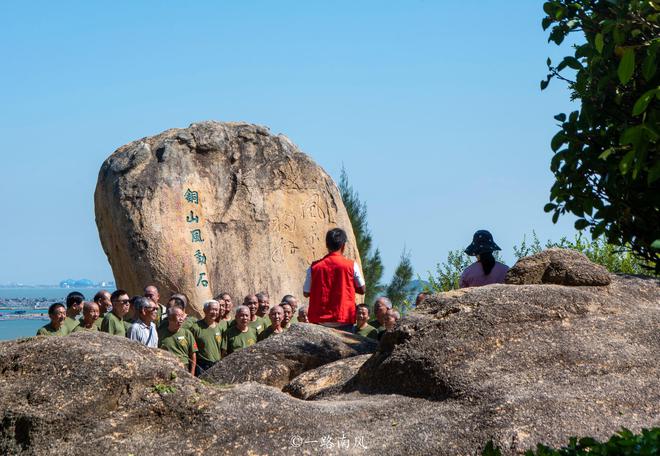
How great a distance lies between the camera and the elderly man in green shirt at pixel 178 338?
1089cm

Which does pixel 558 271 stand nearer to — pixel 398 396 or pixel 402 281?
pixel 398 396

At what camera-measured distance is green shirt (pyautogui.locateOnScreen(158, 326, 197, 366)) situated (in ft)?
35.7

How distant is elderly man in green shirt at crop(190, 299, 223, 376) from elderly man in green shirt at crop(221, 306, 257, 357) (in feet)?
0.32

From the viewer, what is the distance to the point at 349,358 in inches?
356

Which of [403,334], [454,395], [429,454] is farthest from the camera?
[403,334]

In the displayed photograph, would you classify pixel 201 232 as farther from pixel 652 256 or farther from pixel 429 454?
pixel 429 454

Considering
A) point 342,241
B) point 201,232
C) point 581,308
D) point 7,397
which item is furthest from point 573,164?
point 201,232

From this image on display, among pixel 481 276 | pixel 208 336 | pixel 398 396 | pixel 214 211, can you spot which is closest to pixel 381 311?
pixel 208 336

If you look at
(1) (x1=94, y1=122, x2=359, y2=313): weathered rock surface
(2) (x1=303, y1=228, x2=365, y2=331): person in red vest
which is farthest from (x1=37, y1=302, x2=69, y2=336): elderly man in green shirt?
(1) (x1=94, y1=122, x2=359, y2=313): weathered rock surface

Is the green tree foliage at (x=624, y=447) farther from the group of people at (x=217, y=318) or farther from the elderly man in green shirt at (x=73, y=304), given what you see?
the elderly man in green shirt at (x=73, y=304)

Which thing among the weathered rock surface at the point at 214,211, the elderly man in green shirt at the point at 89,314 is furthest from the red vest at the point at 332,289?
the weathered rock surface at the point at 214,211

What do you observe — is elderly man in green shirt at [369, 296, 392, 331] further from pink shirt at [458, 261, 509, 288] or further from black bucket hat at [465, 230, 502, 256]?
black bucket hat at [465, 230, 502, 256]

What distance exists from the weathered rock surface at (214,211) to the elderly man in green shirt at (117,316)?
14.0 ft

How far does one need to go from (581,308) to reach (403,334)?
54.3 inches
